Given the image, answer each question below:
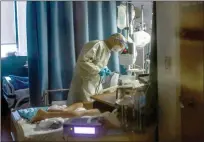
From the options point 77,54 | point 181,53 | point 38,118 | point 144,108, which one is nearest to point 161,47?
point 181,53

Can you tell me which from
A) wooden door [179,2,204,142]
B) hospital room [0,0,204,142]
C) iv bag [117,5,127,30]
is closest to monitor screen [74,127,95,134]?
hospital room [0,0,204,142]

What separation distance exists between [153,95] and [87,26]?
16.8 inches

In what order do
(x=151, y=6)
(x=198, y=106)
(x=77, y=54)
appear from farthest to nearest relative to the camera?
(x=77, y=54) < (x=151, y=6) < (x=198, y=106)

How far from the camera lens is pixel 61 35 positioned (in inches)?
48.4

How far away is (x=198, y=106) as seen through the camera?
101 cm

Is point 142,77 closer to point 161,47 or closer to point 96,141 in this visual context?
point 161,47

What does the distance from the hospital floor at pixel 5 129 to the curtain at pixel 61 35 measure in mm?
147

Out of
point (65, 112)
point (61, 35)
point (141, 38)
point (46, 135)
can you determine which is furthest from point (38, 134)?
point (141, 38)

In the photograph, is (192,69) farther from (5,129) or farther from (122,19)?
(5,129)

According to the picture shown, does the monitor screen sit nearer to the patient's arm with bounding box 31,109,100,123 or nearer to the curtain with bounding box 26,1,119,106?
the patient's arm with bounding box 31,109,100,123

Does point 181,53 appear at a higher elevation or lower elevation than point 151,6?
lower

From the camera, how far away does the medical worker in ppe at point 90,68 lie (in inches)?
47.4

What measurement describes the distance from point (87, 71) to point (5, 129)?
40 cm

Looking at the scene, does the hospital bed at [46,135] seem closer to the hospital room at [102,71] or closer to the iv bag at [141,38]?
the hospital room at [102,71]
